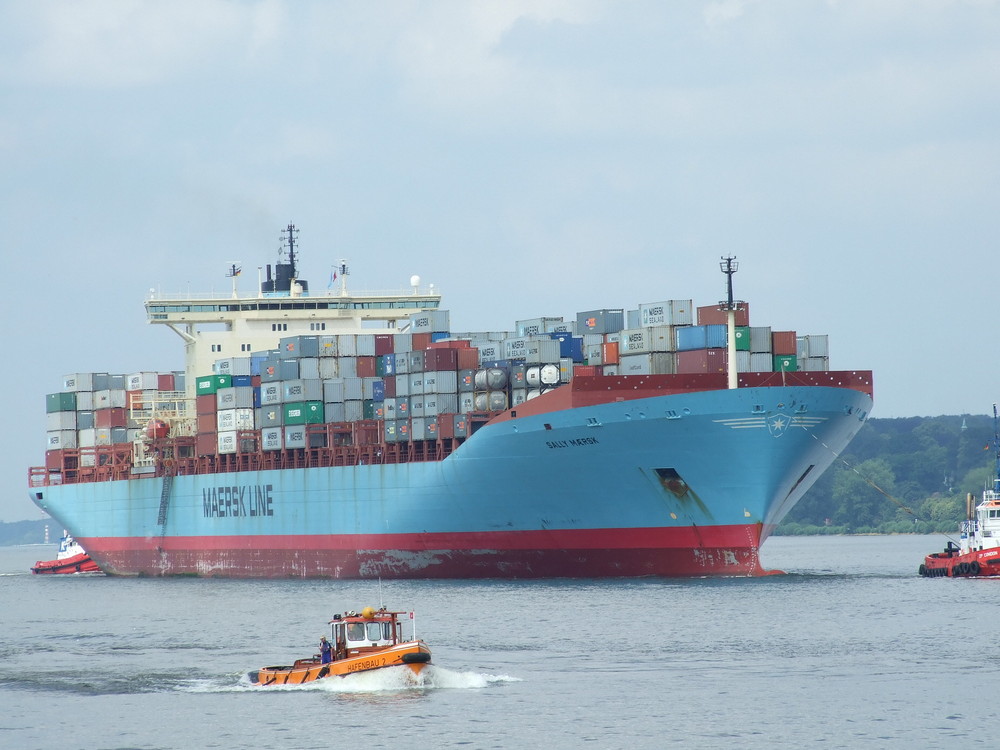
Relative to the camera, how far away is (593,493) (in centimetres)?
5325

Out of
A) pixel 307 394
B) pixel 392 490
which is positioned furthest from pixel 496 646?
pixel 307 394

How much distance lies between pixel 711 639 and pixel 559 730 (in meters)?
11.7

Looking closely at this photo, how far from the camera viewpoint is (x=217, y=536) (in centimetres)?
7194

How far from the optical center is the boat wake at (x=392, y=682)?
33344mm

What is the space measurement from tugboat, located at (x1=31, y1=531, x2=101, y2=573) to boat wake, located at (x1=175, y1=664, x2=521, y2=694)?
2245 inches

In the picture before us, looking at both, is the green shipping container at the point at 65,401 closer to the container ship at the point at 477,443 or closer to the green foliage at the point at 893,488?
the container ship at the point at 477,443

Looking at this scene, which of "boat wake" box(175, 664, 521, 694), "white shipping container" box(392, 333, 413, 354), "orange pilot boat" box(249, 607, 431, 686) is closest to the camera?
"orange pilot boat" box(249, 607, 431, 686)

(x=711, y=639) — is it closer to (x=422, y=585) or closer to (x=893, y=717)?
(x=893, y=717)

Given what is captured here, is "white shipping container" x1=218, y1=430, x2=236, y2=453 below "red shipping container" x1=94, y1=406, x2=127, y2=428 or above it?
below

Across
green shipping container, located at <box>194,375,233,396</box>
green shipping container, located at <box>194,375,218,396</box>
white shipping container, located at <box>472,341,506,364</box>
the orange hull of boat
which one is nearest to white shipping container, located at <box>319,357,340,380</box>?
green shipping container, located at <box>194,375,233,396</box>

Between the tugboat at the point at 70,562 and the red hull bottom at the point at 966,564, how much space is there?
4836cm

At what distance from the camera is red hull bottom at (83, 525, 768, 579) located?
52406 millimetres

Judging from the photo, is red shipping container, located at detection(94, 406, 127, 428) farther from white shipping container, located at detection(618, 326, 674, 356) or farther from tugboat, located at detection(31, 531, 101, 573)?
white shipping container, located at detection(618, 326, 674, 356)

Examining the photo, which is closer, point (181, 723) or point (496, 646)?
point (181, 723)
